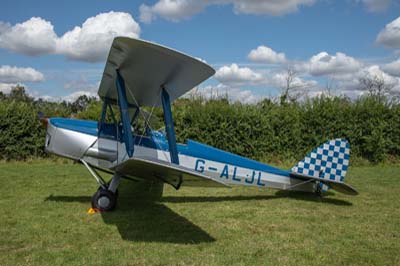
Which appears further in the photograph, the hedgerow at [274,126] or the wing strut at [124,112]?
the hedgerow at [274,126]

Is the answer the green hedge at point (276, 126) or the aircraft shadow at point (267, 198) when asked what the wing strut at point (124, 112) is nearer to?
the aircraft shadow at point (267, 198)

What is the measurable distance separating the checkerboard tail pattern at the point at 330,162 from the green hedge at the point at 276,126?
7.49 metres

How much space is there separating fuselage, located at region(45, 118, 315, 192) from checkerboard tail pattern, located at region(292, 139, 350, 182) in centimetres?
42

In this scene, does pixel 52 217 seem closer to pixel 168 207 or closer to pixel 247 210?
pixel 168 207

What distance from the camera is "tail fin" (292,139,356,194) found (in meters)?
6.90

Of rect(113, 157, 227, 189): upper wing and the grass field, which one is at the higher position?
rect(113, 157, 227, 189): upper wing

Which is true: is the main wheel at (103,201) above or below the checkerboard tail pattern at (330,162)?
below

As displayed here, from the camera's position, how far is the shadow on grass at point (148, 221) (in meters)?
4.62

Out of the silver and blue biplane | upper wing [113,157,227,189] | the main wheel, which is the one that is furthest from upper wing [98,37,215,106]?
the main wheel

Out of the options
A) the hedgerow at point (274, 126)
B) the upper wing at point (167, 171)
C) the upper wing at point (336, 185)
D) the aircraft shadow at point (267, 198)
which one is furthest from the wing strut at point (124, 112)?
the hedgerow at point (274, 126)

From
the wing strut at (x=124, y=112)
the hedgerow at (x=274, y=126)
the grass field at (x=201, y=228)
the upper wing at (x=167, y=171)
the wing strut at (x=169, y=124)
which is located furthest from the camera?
the hedgerow at (x=274, y=126)

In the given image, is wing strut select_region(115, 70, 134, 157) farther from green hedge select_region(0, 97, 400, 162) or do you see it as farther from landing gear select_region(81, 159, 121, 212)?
green hedge select_region(0, 97, 400, 162)

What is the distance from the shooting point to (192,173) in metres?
3.76

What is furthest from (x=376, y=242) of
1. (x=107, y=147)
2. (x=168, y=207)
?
(x=107, y=147)
